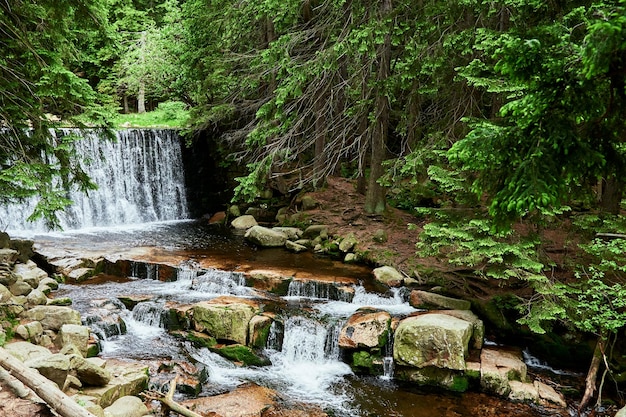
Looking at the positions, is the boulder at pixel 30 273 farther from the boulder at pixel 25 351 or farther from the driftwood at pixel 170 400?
the driftwood at pixel 170 400

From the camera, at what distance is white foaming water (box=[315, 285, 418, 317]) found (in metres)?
9.74

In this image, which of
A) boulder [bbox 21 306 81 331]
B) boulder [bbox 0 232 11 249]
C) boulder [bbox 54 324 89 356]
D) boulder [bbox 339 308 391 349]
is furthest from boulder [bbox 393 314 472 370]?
boulder [bbox 0 232 11 249]

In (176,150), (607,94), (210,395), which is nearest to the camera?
(607,94)

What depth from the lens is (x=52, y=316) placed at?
7762 mm

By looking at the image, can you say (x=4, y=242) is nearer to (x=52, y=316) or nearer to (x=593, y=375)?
(x=52, y=316)

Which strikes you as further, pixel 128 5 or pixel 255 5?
pixel 128 5

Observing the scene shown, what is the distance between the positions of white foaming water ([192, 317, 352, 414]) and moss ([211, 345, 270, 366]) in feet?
0.34

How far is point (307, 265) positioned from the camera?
1247 centimetres

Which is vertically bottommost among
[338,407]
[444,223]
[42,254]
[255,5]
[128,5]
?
[338,407]

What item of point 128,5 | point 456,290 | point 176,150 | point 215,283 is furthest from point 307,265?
point 128,5

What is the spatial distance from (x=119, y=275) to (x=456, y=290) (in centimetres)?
813

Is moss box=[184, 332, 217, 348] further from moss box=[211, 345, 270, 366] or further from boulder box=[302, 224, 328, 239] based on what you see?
boulder box=[302, 224, 328, 239]

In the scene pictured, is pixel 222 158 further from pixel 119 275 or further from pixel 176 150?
pixel 119 275

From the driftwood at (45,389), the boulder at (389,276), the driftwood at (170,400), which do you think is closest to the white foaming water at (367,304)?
the boulder at (389,276)
